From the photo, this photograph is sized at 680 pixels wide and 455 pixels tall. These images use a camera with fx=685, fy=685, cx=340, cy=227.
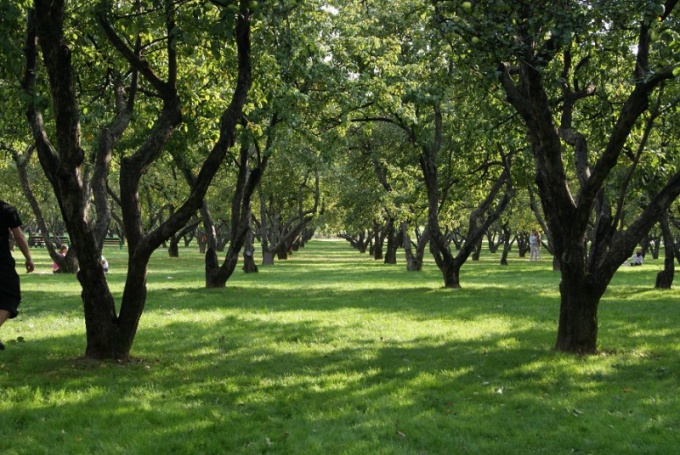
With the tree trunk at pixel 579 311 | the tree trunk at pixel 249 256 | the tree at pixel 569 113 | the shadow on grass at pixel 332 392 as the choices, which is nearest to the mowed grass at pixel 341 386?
the shadow on grass at pixel 332 392

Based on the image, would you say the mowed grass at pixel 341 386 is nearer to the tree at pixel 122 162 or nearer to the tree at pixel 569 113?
the tree at pixel 122 162

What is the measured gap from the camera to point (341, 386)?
750cm

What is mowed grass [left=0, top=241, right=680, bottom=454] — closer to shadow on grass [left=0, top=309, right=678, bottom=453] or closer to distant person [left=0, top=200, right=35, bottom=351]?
shadow on grass [left=0, top=309, right=678, bottom=453]

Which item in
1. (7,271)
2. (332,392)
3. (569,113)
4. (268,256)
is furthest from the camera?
(268,256)

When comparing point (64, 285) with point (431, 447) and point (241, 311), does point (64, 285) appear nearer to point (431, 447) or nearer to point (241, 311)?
point (241, 311)

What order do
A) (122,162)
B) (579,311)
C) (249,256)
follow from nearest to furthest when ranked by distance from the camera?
(122,162)
(579,311)
(249,256)

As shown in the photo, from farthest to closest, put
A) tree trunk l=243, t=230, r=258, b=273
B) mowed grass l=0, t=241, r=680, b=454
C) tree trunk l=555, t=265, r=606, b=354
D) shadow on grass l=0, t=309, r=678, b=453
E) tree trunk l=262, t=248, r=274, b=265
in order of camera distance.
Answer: tree trunk l=262, t=248, r=274, b=265, tree trunk l=243, t=230, r=258, b=273, tree trunk l=555, t=265, r=606, b=354, shadow on grass l=0, t=309, r=678, b=453, mowed grass l=0, t=241, r=680, b=454

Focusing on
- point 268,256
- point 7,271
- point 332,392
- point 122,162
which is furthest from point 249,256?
point 332,392

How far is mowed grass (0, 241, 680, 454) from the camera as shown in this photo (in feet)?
18.7

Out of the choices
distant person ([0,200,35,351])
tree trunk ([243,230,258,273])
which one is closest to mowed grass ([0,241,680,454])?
distant person ([0,200,35,351])

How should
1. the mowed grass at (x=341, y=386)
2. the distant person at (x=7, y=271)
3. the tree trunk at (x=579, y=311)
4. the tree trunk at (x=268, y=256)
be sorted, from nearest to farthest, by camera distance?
the mowed grass at (x=341, y=386) → the distant person at (x=7, y=271) → the tree trunk at (x=579, y=311) → the tree trunk at (x=268, y=256)

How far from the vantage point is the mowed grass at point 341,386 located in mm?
5691

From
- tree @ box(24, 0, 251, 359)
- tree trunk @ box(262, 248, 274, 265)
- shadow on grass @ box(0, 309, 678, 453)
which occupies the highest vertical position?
tree @ box(24, 0, 251, 359)

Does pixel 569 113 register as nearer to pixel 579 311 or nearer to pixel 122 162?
pixel 579 311
